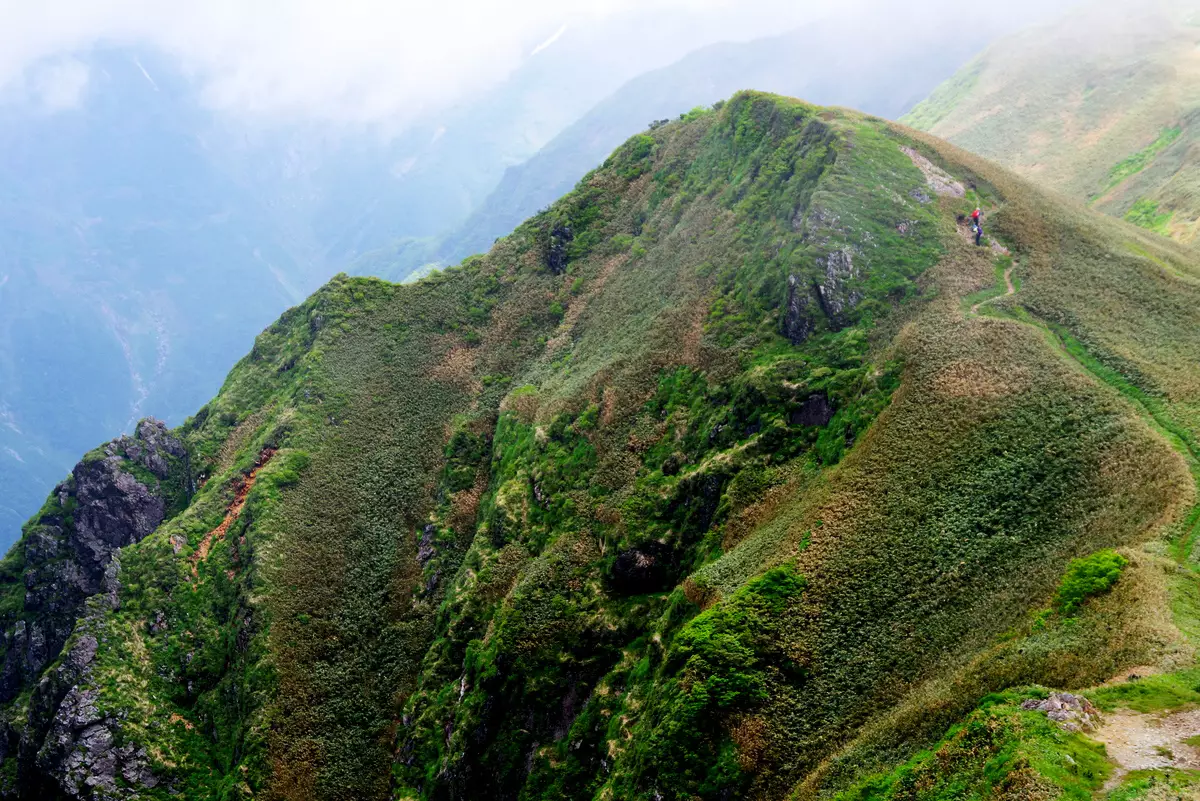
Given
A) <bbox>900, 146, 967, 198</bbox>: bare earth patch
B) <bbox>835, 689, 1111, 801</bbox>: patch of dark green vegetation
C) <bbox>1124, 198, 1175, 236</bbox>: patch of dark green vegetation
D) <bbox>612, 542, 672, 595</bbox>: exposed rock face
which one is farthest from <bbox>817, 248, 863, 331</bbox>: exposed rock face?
<bbox>1124, 198, 1175, 236</bbox>: patch of dark green vegetation

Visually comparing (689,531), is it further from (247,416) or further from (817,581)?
(247,416)

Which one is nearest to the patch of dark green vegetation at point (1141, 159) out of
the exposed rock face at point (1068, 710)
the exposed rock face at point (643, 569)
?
the exposed rock face at point (643, 569)

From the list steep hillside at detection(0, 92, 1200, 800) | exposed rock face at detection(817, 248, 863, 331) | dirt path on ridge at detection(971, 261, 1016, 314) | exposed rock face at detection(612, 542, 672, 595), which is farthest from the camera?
exposed rock face at detection(817, 248, 863, 331)

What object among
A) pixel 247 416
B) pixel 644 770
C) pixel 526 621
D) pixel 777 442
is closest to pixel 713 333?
pixel 777 442

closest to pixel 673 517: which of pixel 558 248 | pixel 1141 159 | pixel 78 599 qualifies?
pixel 558 248

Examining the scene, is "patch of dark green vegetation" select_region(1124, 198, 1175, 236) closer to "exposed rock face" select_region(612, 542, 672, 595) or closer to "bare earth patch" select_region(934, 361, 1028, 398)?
"bare earth patch" select_region(934, 361, 1028, 398)

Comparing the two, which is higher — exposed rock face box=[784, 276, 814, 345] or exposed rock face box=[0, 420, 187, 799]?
exposed rock face box=[0, 420, 187, 799]
